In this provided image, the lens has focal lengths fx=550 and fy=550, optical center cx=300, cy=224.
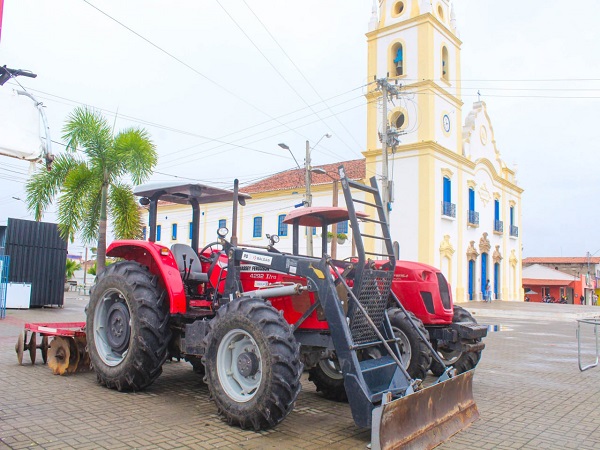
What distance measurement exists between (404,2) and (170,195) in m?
28.2

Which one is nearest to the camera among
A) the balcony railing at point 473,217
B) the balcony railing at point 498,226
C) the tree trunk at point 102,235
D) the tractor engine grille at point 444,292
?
the tractor engine grille at point 444,292

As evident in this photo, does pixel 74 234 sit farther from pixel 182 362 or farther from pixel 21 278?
pixel 182 362

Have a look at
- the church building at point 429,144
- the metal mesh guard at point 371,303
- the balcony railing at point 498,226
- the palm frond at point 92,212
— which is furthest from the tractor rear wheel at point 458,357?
the balcony railing at point 498,226

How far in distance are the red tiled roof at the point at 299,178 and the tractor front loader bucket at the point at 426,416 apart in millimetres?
26506

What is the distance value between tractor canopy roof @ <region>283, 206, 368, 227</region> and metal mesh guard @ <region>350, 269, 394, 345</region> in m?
1.05

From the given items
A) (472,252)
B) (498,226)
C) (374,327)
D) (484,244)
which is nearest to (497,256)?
(498,226)

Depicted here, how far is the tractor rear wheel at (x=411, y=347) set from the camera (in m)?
6.73

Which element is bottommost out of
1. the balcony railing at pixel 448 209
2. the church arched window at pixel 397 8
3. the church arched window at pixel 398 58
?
the balcony railing at pixel 448 209


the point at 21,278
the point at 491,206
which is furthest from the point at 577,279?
the point at 21,278

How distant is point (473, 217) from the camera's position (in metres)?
34.5

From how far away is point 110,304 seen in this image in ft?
23.9

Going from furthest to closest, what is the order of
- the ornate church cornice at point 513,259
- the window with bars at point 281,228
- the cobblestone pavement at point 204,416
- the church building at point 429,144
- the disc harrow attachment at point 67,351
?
the ornate church cornice at point 513,259, the window with bars at point 281,228, the church building at point 429,144, the disc harrow attachment at point 67,351, the cobblestone pavement at point 204,416

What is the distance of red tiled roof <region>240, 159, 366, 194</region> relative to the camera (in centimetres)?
3381

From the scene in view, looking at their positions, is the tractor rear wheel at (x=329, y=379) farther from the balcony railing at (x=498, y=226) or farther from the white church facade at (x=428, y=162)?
the balcony railing at (x=498, y=226)
